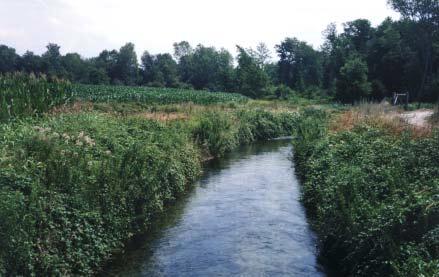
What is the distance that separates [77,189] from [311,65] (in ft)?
366

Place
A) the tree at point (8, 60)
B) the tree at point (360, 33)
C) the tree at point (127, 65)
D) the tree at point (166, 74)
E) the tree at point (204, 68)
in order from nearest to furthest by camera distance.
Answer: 1. the tree at point (360, 33)
2. the tree at point (8, 60)
3. the tree at point (166, 74)
4. the tree at point (127, 65)
5. the tree at point (204, 68)

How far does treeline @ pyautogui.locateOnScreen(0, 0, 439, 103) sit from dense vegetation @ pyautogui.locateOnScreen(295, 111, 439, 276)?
49414 mm

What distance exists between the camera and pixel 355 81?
65.9m

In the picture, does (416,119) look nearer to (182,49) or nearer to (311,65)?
(311,65)

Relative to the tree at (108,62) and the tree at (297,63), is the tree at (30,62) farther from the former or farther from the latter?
the tree at (297,63)

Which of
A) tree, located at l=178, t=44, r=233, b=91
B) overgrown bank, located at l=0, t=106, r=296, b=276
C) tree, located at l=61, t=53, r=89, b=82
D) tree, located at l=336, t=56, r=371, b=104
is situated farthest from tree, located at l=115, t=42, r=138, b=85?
overgrown bank, located at l=0, t=106, r=296, b=276

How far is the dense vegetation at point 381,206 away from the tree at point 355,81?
51.8 m

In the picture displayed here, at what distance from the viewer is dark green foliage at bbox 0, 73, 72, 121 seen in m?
17.8

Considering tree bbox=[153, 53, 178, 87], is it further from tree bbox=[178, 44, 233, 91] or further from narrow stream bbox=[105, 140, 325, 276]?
narrow stream bbox=[105, 140, 325, 276]

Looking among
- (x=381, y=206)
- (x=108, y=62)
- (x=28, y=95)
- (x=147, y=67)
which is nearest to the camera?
(x=381, y=206)

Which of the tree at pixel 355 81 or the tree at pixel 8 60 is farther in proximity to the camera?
the tree at pixel 8 60

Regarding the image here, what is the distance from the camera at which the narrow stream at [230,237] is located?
11086mm

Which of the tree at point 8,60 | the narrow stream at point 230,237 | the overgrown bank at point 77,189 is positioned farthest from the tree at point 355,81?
the tree at point 8,60

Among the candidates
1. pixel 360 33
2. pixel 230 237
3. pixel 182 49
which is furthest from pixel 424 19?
pixel 182 49
